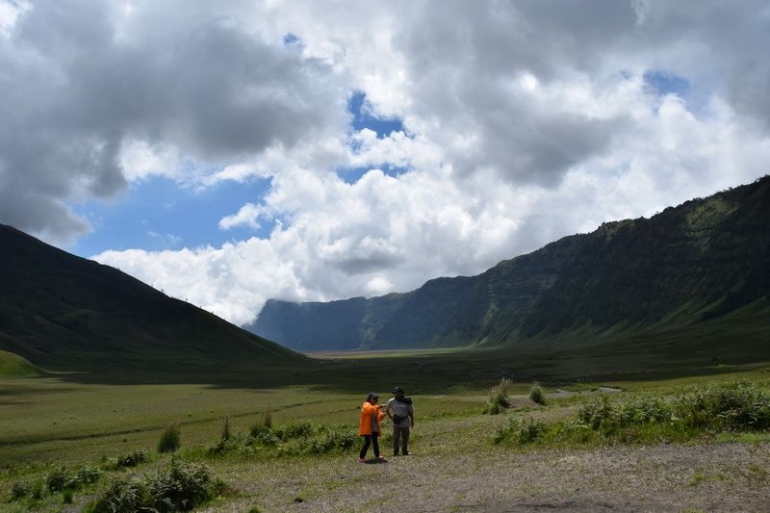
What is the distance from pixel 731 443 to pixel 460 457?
8.88 metres

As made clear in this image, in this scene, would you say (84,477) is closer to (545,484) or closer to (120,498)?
(120,498)

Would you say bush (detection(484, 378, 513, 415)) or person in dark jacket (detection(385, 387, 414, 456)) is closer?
person in dark jacket (detection(385, 387, 414, 456))

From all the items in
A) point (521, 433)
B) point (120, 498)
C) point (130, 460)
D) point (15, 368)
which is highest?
point (15, 368)

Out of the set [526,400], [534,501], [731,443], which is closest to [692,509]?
[534,501]

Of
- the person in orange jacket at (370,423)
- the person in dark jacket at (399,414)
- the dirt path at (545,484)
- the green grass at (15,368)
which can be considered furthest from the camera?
the green grass at (15,368)

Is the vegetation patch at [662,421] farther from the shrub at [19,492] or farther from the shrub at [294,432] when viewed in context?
the shrub at [19,492]

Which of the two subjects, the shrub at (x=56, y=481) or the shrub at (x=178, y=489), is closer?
the shrub at (x=178, y=489)

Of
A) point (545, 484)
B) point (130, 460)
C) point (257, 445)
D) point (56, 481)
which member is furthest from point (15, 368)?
point (545, 484)

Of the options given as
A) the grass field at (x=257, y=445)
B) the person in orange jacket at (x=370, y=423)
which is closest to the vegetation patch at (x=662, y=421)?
the grass field at (x=257, y=445)

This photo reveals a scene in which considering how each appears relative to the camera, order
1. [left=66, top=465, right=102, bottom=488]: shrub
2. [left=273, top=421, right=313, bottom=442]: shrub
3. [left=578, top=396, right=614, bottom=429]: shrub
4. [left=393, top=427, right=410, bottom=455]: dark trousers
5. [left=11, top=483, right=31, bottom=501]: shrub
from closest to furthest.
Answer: [left=578, top=396, right=614, bottom=429]: shrub → [left=11, top=483, right=31, bottom=501]: shrub → [left=66, top=465, right=102, bottom=488]: shrub → [left=393, top=427, right=410, bottom=455]: dark trousers → [left=273, top=421, right=313, bottom=442]: shrub

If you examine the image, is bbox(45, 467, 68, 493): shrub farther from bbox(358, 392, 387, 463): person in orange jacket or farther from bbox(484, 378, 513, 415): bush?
bbox(484, 378, 513, 415): bush

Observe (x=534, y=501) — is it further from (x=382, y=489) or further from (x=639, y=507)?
(x=382, y=489)

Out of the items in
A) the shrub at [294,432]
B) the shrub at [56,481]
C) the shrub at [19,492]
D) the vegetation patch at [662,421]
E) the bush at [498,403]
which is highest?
the vegetation patch at [662,421]

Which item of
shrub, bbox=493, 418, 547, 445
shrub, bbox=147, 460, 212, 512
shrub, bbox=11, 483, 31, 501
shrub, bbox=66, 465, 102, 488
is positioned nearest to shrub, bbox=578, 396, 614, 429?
shrub, bbox=493, 418, 547, 445
